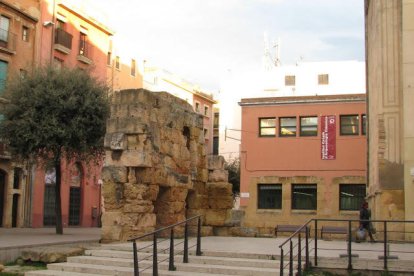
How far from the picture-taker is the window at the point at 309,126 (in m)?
34.1

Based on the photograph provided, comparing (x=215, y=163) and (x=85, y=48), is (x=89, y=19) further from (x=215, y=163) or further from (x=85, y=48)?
(x=215, y=163)

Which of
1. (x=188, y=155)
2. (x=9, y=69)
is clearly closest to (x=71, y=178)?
(x=9, y=69)

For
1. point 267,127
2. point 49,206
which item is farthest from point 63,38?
point 267,127

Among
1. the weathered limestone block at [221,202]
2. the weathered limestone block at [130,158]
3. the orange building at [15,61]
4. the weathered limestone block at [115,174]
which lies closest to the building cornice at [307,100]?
the orange building at [15,61]

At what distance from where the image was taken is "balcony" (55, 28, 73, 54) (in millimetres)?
36750

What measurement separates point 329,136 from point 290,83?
20.3 metres

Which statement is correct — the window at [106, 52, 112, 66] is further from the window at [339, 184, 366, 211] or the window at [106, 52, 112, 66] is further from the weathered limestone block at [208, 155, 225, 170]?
the weathered limestone block at [208, 155, 225, 170]

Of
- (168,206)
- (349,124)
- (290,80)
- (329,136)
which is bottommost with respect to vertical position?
(168,206)

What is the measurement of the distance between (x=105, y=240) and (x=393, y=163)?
32.5 ft

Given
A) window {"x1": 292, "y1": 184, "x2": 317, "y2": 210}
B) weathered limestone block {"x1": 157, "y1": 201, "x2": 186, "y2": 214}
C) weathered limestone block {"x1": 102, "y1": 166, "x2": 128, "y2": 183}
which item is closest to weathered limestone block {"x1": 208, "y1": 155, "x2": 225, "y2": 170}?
weathered limestone block {"x1": 157, "y1": 201, "x2": 186, "y2": 214}

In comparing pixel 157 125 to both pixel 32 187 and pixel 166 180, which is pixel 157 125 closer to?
pixel 166 180

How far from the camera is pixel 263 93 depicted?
176ft

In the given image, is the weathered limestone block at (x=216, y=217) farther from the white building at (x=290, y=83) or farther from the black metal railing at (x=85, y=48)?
the white building at (x=290, y=83)

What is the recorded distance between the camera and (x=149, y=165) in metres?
15.1
